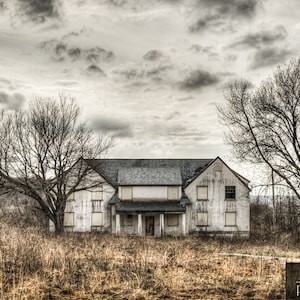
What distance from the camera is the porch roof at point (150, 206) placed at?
40906 millimetres

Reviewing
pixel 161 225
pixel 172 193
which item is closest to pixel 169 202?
pixel 172 193

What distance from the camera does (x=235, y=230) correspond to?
139ft

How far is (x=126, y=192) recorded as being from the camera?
4306 centimetres

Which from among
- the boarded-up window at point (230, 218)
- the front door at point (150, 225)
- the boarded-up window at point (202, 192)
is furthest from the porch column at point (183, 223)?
the boarded-up window at point (230, 218)

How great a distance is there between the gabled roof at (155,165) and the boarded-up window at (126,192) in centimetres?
184

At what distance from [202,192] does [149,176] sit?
205 inches

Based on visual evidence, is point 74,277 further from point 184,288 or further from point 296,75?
point 296,75

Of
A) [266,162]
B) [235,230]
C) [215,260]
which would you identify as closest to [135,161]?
[235,230]

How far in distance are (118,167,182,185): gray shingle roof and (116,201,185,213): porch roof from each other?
1849 millimetres

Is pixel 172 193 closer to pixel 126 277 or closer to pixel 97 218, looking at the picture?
pixel 97 218

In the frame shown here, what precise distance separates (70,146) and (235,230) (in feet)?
58.6

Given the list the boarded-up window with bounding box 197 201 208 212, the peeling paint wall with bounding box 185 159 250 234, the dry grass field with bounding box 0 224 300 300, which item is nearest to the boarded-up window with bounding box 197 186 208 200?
the peeling paint wall with bounding box 185 159 250 234

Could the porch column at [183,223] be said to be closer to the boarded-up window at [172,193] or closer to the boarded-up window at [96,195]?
the boarded-up window at [172,193]

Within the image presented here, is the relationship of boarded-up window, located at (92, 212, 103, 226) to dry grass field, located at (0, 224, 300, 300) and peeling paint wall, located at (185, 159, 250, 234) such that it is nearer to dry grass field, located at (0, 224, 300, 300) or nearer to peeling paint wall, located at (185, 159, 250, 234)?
peeling paint wall, located at (185, 159, 250, 234)
